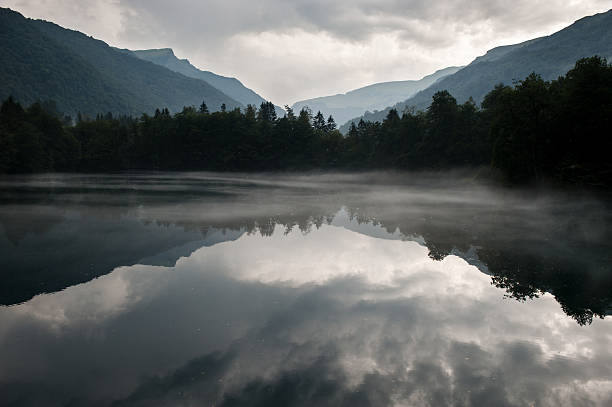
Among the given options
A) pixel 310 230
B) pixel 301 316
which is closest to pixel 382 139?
pixel 310 230

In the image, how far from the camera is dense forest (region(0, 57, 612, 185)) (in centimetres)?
4703

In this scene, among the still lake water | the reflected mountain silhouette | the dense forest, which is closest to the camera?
the still lake water

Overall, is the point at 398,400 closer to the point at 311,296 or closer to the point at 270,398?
the point at 270,398

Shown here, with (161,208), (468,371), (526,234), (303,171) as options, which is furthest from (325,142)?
(468,371)

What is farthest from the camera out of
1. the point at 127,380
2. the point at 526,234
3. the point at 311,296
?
the point at 526,234

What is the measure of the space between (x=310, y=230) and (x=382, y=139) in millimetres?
89313

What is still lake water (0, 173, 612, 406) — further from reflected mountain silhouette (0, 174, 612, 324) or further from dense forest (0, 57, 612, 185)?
dense forest (0, 57, 612, 185)

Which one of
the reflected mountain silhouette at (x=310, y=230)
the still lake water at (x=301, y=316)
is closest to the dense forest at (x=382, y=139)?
the reflected mountain silhouette at (x=310, y=230)

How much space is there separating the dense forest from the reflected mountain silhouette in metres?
7.86

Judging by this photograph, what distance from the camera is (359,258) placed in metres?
20.3

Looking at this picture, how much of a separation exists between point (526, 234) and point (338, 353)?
21.0 meters

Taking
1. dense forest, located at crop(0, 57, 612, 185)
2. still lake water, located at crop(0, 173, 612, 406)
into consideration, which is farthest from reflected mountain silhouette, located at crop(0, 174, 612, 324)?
dense forest, located at crop(0, 57, 612, 185)

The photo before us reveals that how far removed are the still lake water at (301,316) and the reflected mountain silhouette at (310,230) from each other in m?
0.18

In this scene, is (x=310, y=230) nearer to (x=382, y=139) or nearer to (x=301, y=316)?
(x=301, y=316)
